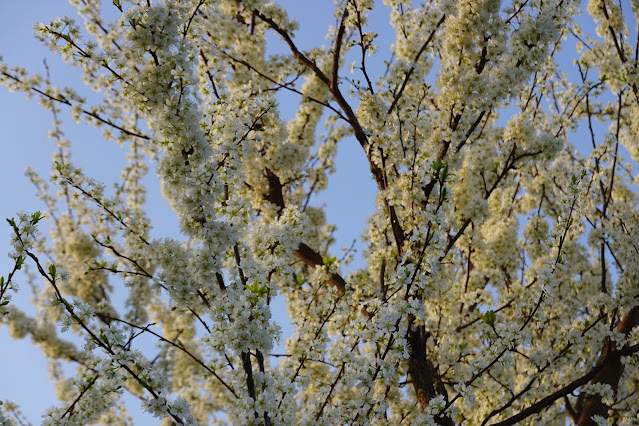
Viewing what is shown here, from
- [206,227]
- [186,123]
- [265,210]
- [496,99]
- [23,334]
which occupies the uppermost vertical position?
[23,334]

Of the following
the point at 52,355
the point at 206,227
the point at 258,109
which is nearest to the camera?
the point at 206,227

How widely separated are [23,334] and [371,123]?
27.2 ft

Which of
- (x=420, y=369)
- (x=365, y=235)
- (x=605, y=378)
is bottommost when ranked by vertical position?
(x=605, y=378)

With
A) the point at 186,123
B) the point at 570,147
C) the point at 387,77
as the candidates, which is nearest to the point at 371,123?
the point at 387,77

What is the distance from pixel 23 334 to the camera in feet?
33.5

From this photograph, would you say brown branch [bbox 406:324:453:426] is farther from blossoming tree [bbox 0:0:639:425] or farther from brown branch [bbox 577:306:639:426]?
brown branch [bbox 577:306:639:426]

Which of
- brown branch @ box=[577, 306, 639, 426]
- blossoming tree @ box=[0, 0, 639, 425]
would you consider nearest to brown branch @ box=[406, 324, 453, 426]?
blossoming tree @ box=[0, 0, 639, 425]

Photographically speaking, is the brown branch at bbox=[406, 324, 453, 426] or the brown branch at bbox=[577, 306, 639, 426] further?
the brown branch at bbox=[577, 306, 639, 426]

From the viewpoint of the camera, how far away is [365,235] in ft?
26.2

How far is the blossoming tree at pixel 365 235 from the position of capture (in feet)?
13.4

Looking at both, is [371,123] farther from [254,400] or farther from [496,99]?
[254,400]

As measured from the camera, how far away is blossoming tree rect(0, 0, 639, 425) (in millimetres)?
4082

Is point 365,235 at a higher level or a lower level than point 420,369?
higher

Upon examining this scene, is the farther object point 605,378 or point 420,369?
point 605,378
